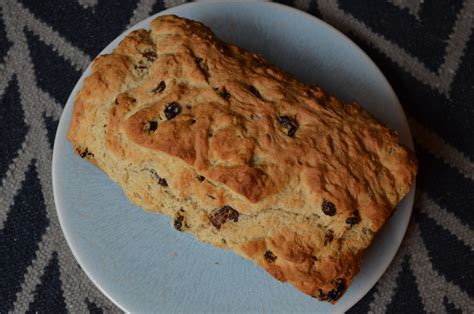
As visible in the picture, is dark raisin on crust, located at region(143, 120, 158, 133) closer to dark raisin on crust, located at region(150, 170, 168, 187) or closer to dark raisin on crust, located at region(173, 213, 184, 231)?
dark raisin on crust, located at region(150, 170, 168, 187)

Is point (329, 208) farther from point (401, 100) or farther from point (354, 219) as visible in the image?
point (401, 100)

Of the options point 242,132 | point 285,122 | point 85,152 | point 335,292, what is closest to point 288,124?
point 285,122

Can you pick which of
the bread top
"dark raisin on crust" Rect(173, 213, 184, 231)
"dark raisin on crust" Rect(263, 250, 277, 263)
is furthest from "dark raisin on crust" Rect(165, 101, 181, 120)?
"dark raisin on crust" Rect(263, 250, 277, 263)

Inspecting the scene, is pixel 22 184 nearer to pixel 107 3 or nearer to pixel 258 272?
pixel 107 3

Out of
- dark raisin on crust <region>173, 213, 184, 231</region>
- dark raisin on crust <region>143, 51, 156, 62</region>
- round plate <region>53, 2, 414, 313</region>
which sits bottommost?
round plate <region>53, 2, 414, 313</region>

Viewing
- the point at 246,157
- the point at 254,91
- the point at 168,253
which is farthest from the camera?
the point at 168,253

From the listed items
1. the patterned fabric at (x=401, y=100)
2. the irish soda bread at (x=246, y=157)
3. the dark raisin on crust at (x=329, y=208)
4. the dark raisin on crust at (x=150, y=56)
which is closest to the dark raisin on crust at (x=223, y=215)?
the irish soda bread at (x=246, y=157)
